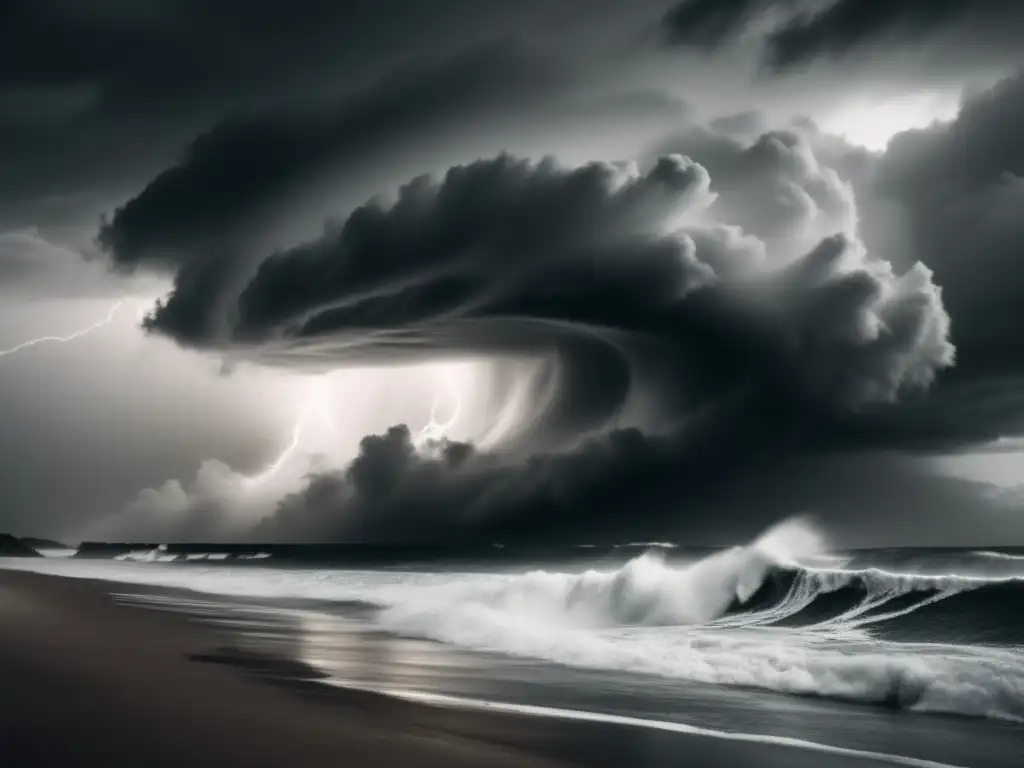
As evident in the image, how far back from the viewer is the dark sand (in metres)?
8.98

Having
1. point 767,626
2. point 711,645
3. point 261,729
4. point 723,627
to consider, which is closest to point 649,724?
point 261,729

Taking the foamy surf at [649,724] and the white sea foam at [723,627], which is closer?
the foamy surf at [649,724]

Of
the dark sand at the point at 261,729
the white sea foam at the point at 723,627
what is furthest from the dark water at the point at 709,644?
the dark sand at the point at 261,729

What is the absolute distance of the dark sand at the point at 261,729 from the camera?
8977 millimetres

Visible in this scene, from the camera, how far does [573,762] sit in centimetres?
952

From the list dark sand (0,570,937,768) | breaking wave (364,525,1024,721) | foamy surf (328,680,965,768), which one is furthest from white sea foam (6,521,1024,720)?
dark sand (0,570,937,768)

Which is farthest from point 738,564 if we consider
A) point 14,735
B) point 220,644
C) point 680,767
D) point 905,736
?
point 14,735

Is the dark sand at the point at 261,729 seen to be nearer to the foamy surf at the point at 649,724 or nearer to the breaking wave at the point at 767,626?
the foamy surf at the point at 649,724

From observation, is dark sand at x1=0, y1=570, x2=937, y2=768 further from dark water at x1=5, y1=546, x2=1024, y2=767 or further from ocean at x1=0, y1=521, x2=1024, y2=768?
dark water at x1=5, y1=546, x2=1024, y2=767

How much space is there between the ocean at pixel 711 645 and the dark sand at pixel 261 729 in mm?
1029

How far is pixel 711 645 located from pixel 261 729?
1152cm

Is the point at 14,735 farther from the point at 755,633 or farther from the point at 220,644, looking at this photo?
the point at 755,633

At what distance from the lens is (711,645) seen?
1967cm

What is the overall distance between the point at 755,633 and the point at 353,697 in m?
12.9
